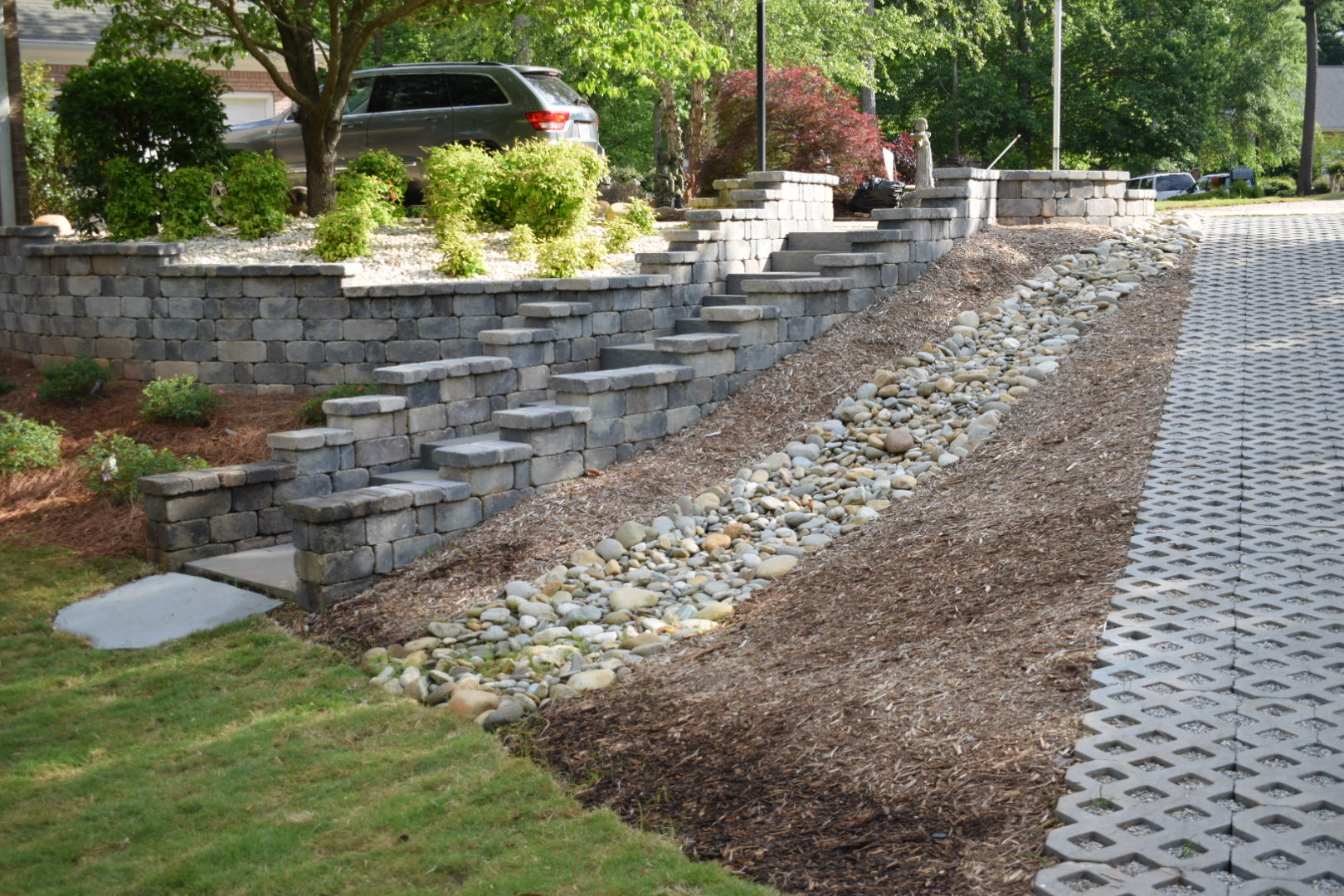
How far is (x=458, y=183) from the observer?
1078 cm

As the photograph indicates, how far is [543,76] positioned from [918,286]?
17.8ft

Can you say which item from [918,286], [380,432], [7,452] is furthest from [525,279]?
[7,452]

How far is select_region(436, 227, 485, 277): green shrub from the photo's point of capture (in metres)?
10.0

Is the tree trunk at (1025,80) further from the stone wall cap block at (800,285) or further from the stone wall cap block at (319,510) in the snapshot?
the stone wall cap block at (319,510)

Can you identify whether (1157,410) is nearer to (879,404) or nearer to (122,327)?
(879,404)

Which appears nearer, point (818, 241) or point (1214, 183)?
point (818, 241)

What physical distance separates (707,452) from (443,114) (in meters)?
6.74

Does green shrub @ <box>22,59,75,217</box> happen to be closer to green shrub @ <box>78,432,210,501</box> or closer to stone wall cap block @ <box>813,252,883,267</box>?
green shrub @ <box>78,432,210,501</box>

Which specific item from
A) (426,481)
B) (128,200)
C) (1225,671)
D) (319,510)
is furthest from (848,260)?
(128,200)

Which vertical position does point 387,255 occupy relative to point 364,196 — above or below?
below

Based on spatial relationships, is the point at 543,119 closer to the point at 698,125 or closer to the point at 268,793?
the point at 698,125

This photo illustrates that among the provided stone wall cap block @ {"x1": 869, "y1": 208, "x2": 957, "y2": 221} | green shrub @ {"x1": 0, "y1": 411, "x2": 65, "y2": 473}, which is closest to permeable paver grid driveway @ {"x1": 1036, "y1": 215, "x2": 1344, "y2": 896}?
stone wall cap block @ {"x1": 869, "y1": 208, "x2": 957, "y2": 221}

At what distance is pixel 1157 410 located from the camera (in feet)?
22.7

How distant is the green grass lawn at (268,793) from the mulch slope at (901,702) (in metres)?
0.28
